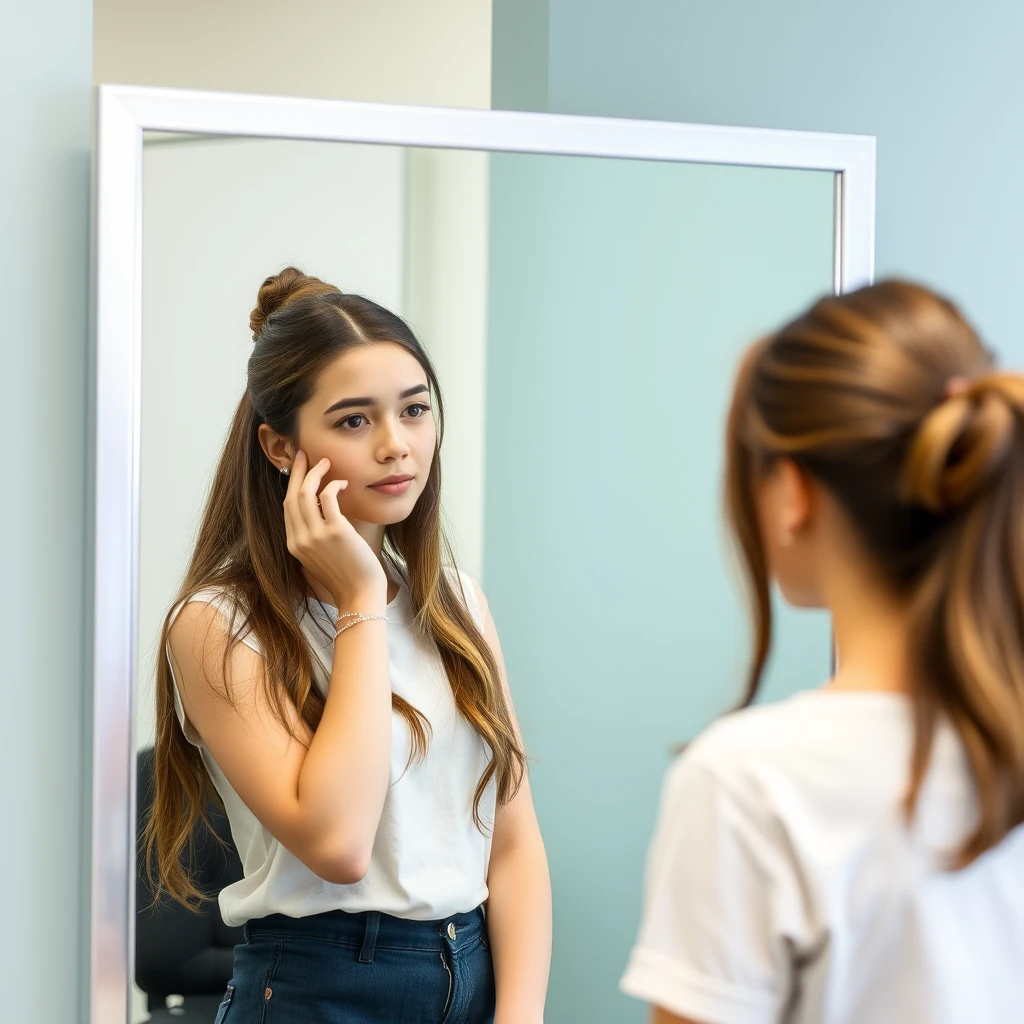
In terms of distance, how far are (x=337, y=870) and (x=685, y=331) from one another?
63 cm

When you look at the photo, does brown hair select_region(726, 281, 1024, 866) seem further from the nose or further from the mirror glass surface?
the mirror glass surface

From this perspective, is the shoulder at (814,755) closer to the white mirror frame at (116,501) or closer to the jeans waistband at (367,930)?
the jeans waistband at (367,930)

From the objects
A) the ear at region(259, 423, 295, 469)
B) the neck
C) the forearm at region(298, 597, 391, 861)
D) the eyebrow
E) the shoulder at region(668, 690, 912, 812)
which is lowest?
the forearm at region(298, 597, 391, 861)

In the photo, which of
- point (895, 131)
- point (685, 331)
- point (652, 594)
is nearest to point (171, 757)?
point (652, 594)

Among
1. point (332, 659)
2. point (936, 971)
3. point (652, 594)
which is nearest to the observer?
point (936, 971)

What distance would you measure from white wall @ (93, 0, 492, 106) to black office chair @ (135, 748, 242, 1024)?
1403 millimetres

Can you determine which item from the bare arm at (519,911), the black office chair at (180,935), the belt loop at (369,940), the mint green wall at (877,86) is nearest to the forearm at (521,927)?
the bare arm at (519,911)

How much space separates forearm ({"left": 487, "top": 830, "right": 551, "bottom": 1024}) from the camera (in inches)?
38.1

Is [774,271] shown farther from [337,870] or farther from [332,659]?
[337,870]

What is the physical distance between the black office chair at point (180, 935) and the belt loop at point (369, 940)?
0.60 ft

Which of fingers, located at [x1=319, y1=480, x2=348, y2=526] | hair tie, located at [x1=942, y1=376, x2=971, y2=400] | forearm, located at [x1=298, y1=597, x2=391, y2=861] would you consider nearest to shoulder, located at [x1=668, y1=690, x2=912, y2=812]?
hair tie, located at [x1=942, y1=376, x2=971, y2=400]

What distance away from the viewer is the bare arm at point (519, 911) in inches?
38.2

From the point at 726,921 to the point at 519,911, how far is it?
531mm

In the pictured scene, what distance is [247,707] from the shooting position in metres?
0.90
